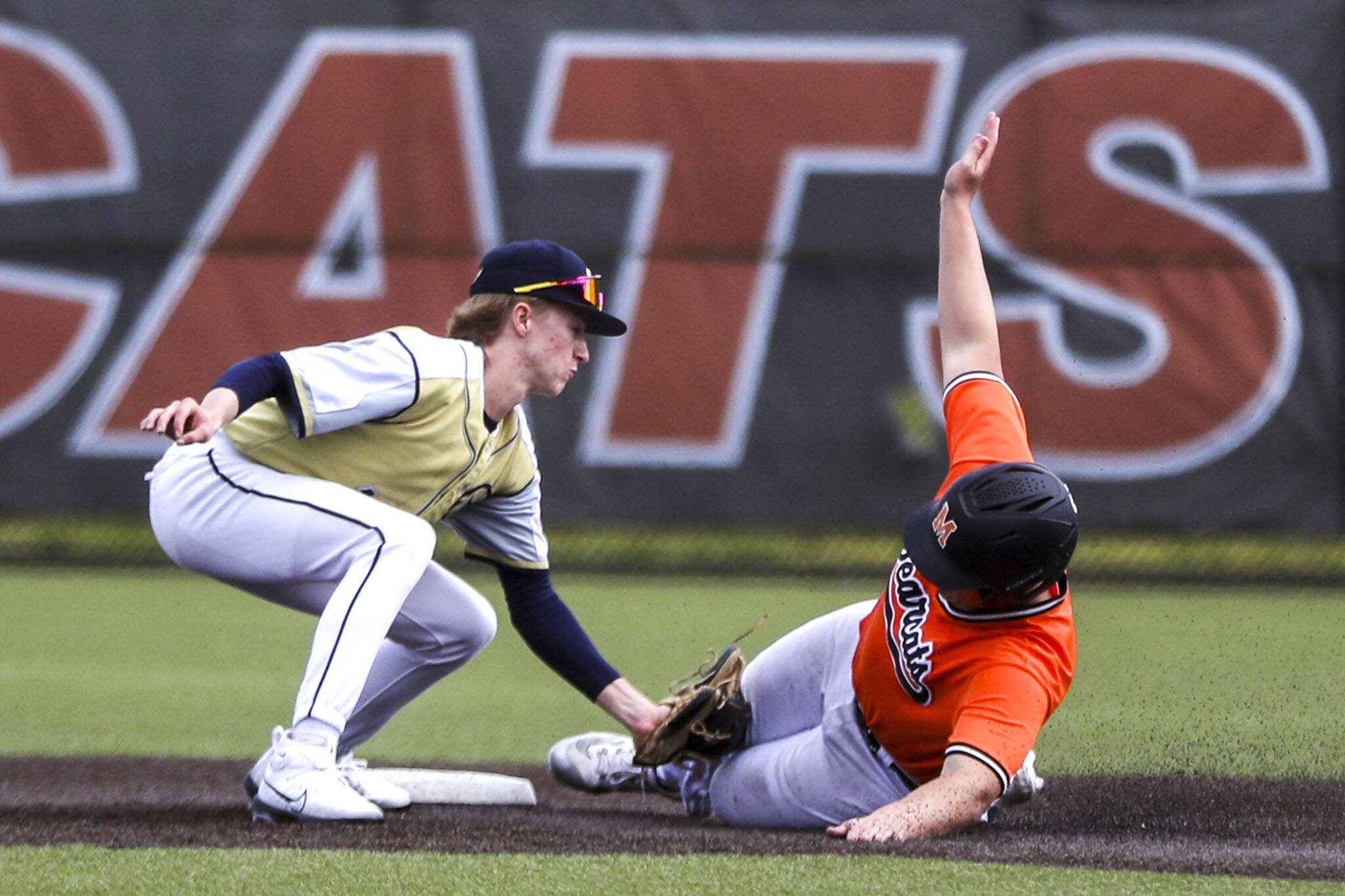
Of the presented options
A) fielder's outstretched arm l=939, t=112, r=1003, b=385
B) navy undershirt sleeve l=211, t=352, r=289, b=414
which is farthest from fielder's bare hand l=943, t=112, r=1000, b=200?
navy undershirt sleeve l=211, t=352, r=289, b=414

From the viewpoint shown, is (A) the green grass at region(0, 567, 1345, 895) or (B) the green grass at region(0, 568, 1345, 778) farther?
(B) the green grass at region(0, 568, 1345, 778)

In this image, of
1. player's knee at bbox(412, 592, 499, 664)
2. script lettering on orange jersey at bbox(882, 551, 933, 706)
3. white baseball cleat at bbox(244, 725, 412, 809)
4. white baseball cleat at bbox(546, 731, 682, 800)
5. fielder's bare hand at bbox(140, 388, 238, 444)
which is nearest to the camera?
fielder's bare hand at bbox(140, 388, 238, 444)

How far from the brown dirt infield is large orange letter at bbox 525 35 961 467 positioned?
3.97 metres

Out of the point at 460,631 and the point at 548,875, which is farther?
the point at 460,631

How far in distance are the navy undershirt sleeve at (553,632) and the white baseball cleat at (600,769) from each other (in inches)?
6.8

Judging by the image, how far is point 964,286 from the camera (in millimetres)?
3471

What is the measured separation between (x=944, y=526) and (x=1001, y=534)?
0.12 metres

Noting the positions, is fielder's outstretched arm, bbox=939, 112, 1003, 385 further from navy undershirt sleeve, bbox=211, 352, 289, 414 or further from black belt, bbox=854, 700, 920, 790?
navy undershirt sleeve, bbox=211, 352, 289, 414

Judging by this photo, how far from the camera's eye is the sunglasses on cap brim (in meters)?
3.66

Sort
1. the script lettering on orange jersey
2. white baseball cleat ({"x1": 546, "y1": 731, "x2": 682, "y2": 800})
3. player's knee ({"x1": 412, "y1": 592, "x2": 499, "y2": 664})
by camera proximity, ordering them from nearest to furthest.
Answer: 1. the script lettering on orange jersey
2. player's knee ({"x1": 412, "y1": 592, "x2": 499, "y2": 664})
3. white baseball cleat ({"x1": 546, "y1": 731, "x2": 682, "y2": 800})

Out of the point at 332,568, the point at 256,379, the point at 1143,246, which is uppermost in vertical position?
the point at 256,379

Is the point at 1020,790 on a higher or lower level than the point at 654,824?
higher

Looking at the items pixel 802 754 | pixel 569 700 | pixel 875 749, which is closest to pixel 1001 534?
pixel 875 749

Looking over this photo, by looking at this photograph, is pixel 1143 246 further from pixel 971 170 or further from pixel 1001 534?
pixel 1001 534
